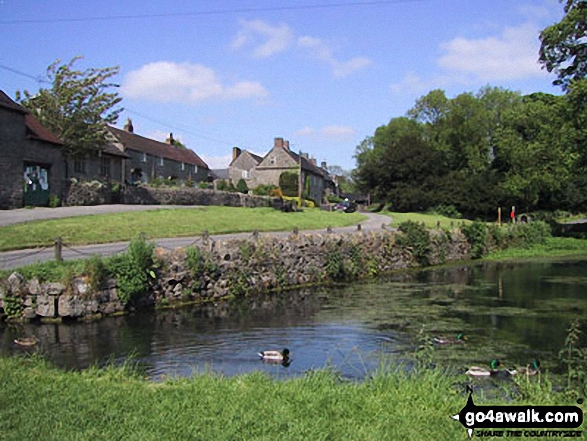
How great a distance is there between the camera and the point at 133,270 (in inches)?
652

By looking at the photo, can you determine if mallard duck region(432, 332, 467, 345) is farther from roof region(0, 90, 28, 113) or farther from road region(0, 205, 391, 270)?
roof region(0, 90, 28, 113)

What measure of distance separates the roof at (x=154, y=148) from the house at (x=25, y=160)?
21.0 m

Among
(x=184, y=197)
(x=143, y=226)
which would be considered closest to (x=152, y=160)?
(x=184, y=197)

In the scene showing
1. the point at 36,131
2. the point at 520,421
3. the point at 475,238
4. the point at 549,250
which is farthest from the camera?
the point at 549,250

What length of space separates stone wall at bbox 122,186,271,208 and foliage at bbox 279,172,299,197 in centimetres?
2300

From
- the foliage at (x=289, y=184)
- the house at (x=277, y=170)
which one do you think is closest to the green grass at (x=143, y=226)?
the foliage at (x=289, y=184)

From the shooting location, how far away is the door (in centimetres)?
3431

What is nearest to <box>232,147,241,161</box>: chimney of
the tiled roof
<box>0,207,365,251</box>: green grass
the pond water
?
<box>0,207,365,251</box>: green grass

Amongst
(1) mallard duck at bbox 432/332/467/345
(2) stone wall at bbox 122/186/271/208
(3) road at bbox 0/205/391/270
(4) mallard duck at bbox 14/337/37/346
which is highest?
(2) stone wall at bbox 122/186/271/208

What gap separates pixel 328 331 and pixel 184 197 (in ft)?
108

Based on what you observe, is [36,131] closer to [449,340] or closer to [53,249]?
[53,249]

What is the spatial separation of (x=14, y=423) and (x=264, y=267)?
16.0 m

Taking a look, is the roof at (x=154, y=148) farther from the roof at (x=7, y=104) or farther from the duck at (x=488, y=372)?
the duck at (x=488, y=372)

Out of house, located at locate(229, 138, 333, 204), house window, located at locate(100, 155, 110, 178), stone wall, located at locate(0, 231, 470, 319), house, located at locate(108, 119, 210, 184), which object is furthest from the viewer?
house, located at locate(229, 138, 333, 204)
